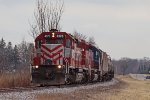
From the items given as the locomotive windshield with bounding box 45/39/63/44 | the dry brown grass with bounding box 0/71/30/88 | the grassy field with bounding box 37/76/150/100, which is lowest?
the grassy field with bounding box 37/76/150/100

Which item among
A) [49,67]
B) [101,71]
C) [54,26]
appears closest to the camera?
[49,67]

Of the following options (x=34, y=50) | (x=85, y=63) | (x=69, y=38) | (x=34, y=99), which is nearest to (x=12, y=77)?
(x=34, y=50)

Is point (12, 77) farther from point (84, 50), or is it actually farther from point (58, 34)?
point (84, 50)

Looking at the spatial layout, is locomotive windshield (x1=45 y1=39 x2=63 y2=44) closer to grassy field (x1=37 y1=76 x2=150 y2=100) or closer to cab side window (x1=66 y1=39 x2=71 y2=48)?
cab side window (x1=66 y1=39 x2=71 y2=48)

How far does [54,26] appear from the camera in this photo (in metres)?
37.3

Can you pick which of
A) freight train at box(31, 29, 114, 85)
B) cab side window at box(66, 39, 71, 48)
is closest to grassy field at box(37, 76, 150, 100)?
freight train at box(31, 29, 114, 85)

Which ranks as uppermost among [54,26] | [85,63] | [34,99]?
[54,26]

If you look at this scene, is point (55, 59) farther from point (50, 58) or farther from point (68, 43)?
point (68, 43)

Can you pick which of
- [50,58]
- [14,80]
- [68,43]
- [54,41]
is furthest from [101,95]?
[14,80]

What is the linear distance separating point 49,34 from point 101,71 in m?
16.3

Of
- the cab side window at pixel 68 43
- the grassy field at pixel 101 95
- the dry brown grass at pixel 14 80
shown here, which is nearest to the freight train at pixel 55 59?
the cab side window at pixel 68 43

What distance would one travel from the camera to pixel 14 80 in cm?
2919

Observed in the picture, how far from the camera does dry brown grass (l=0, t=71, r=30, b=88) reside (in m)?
27.5

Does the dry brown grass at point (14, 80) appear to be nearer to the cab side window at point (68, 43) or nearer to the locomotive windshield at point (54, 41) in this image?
the locomotive windshield at point (54, 41)
